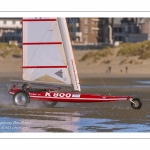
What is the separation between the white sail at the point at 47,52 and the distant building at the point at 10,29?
224ft

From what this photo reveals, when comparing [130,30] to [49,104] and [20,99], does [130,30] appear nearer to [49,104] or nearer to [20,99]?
[49,104]

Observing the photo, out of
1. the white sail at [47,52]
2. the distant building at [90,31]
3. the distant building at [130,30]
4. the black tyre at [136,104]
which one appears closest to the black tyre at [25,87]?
the white sail at [47,52]

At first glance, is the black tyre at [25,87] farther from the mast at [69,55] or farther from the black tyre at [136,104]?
the black tyre at [136,104]

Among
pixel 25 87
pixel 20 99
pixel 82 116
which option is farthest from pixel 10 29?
pixel 82 116

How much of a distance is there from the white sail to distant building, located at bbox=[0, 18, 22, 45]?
6826 cm

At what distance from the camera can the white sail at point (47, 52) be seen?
2862cm

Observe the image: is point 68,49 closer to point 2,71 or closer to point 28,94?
point 28,94

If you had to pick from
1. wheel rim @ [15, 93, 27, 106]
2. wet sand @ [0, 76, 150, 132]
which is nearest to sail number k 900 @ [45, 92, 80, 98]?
wet sand @ [0, 76, 150, 132]

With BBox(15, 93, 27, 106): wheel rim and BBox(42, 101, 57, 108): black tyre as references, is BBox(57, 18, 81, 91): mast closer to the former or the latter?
BBox(42, 101, 57, 108): black tyre

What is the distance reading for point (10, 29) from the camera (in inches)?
4070

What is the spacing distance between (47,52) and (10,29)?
7510cm

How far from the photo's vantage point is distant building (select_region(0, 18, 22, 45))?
9925 cm

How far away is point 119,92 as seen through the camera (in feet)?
121
